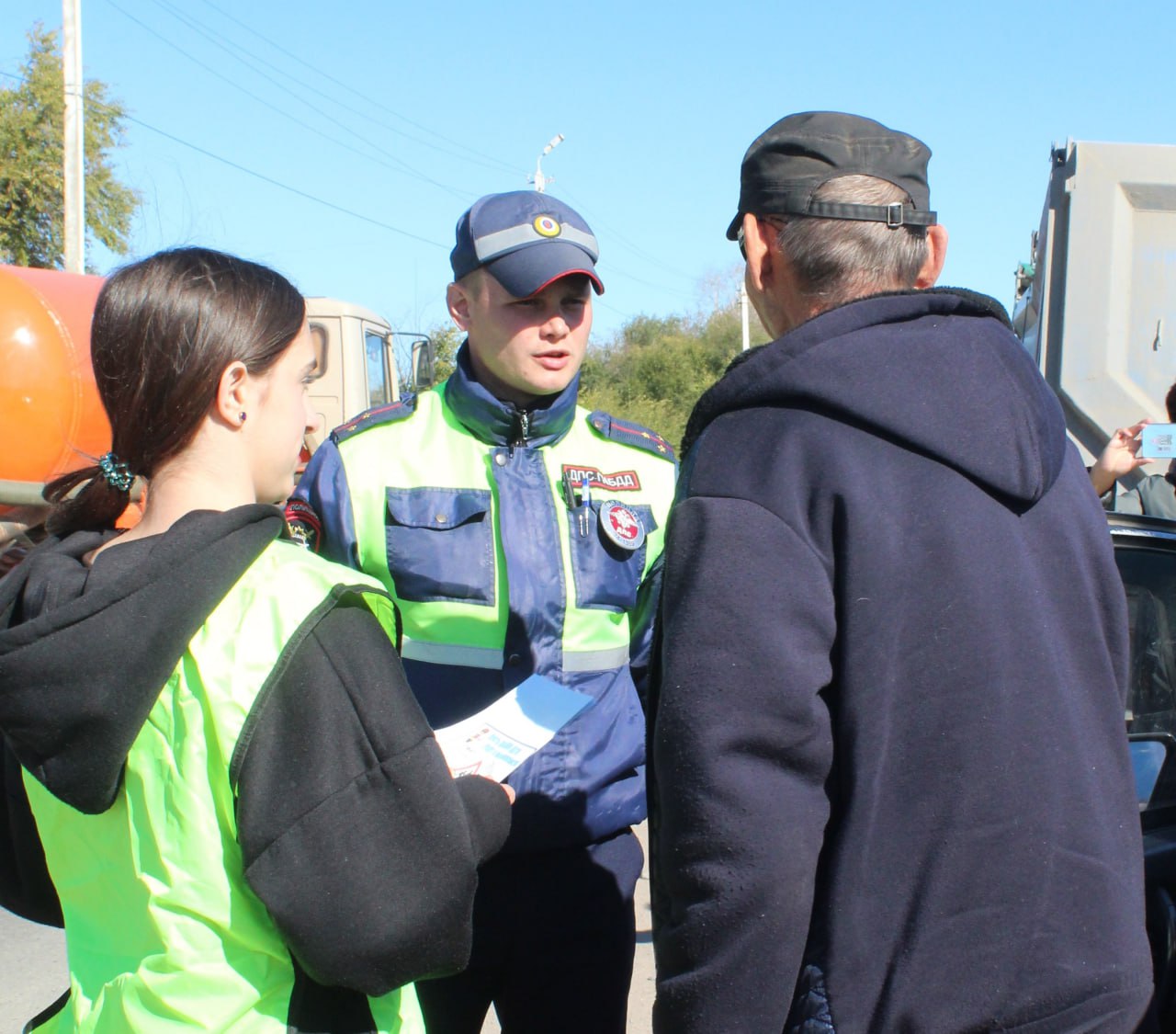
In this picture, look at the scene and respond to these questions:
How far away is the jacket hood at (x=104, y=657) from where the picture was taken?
47.8 inches

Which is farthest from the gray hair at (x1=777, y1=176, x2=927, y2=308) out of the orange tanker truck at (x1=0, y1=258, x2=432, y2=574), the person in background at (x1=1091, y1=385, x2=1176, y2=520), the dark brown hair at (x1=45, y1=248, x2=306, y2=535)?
the orange tanker truck at (x1=0, y1=258, x2=432, y2=574)

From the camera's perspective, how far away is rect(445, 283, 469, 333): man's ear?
7.66ft

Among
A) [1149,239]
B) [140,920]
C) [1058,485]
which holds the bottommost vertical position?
[140,920]

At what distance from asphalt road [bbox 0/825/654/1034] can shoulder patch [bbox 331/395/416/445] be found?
2086 millimetres

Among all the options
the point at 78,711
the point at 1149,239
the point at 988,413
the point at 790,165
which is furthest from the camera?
the point at 1149,239

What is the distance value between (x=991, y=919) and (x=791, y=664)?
37 centimetres

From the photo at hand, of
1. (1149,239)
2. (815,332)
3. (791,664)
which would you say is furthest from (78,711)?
(1149,239)

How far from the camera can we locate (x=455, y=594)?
6.97 feet

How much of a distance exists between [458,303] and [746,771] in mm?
1417

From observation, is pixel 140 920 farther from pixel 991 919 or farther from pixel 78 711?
pixel 991 919

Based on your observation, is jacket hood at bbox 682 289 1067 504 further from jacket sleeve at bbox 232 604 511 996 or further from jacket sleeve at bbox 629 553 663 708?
jacket sleeve at bbox 629 553 663 708

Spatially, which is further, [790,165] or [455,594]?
[455,594]

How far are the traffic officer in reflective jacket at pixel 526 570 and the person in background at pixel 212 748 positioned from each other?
2.28ft

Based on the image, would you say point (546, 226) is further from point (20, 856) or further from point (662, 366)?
point (662, 366)
